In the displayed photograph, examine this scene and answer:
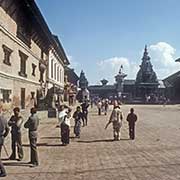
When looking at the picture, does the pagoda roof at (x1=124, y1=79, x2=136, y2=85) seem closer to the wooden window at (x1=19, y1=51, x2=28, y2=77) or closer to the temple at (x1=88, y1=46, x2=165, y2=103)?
the temple at (x1=88, y1=46, x2=165, y2=103)

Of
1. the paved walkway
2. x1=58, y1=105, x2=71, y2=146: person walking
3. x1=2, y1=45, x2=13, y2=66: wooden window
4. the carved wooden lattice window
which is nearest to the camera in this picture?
the paved walkway

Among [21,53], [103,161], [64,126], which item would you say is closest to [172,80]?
[21,53]

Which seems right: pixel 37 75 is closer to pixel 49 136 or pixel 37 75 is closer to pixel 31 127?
pixel 49 136

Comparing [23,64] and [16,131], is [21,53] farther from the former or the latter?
[16,131]

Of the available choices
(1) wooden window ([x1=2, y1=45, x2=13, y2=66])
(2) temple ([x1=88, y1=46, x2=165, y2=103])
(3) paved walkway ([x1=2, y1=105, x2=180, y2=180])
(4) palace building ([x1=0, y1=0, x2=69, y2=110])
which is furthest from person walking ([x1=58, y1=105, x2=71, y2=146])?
(2) temple ([x1=88, y1=46, x2=165, y2=103])

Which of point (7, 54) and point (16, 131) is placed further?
point (7, 54)

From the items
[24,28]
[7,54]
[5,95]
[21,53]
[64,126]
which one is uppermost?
[24,28]

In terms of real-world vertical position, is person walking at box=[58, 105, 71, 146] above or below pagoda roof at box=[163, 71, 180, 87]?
below

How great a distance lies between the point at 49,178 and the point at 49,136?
10.2 meters

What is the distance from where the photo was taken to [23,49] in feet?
81.6

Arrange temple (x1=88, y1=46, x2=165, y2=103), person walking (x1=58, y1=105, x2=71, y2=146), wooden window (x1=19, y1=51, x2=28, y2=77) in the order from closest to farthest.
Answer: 1. person walking (x1=58, y1=105, x2=71, y2=146)
2. wooden window (x1=19, y1=51, x2=28, y2=77)
3. temple (x1=88, y1=46, x2=165, y2=103)

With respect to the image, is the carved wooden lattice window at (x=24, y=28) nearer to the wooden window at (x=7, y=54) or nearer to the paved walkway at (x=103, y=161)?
the wooden window at (x=7, y=54)

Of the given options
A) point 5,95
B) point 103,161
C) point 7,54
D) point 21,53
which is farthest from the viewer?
point 21,53

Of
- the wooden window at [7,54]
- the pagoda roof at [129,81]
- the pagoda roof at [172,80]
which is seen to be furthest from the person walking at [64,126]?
the pagoda roof at [129,81]
